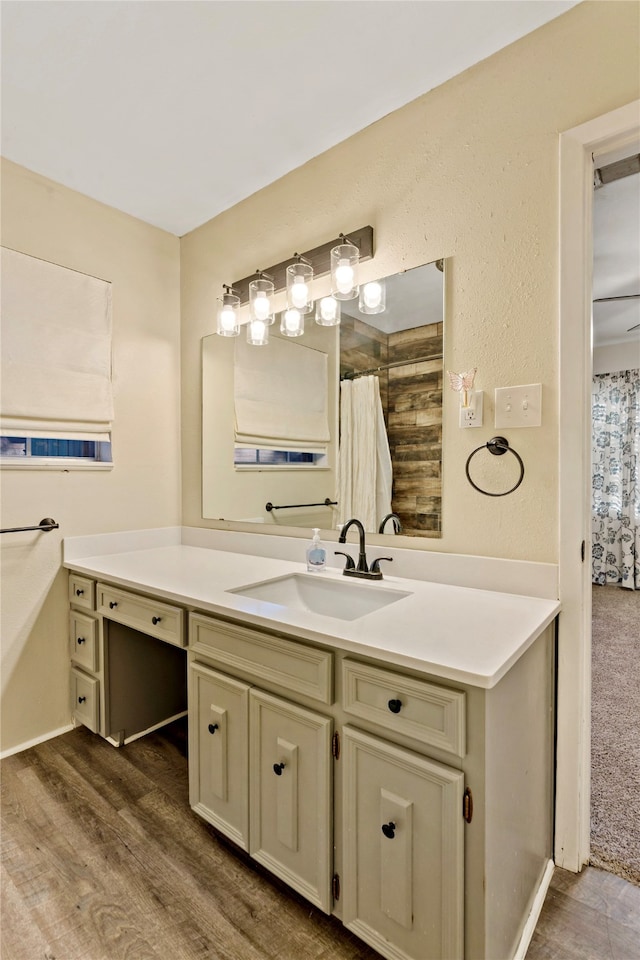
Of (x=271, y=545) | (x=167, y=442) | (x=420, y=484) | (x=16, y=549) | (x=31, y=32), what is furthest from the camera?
(x=167, y=442)

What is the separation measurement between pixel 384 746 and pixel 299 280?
5.50ft

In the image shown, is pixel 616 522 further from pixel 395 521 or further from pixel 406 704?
pixel 406 704

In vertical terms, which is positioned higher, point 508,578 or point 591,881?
point 508,578

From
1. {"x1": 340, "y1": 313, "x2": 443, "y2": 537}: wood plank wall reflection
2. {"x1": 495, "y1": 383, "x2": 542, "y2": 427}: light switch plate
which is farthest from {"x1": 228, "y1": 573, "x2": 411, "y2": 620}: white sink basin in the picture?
{"x1": 495, "y1": 383, "x2": 542, "y2": 427}: light switch plate

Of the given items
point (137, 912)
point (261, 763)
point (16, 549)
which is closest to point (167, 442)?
point (16, 549)

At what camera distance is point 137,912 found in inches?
49.3

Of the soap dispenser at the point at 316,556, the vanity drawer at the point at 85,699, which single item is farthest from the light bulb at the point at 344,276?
the vanity drawer at the point at 85,699

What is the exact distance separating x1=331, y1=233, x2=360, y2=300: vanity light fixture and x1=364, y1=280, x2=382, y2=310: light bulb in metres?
0.06

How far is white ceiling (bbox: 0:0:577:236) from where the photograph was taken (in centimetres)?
136

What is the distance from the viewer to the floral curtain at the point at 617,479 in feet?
15.6

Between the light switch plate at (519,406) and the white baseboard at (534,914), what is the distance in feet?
4.24

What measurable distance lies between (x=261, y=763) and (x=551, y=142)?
6.47 feet

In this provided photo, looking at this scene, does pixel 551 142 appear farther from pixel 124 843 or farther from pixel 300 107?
pixel 124 843

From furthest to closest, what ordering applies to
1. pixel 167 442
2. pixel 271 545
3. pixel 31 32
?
pixel 167 442 → pixel 271 545 → pixel 31 32
